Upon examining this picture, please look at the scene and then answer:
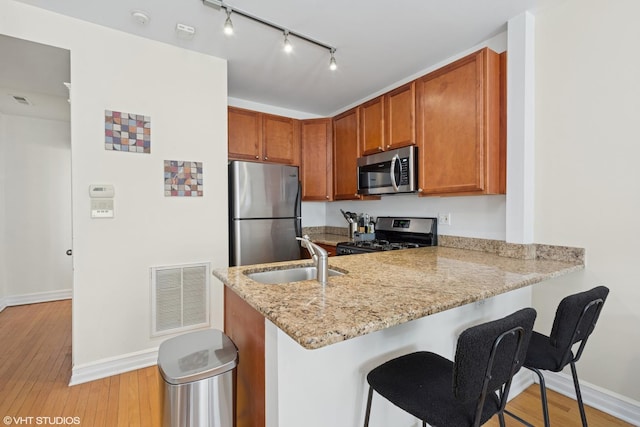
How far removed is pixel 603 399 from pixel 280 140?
3.47 metres

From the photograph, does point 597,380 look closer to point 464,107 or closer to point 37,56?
point 464,107

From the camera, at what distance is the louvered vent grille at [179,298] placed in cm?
241

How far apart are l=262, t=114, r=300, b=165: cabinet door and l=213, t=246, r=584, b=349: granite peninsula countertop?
1988mm

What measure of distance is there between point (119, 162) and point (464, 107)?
266 cm

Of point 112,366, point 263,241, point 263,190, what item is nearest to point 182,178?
point 263,190

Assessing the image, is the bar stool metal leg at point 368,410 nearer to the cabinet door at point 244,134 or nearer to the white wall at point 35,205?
the cabinet door at point 244,134

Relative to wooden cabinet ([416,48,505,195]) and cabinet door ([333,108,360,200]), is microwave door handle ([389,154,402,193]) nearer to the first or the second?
wooden cabinet ([416,48,505,195])

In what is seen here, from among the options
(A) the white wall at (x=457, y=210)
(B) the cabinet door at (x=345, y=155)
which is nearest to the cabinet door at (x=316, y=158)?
(B) the cabinet door at (x=345, y=155)

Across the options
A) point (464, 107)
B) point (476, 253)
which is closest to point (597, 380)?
point (476, 253)

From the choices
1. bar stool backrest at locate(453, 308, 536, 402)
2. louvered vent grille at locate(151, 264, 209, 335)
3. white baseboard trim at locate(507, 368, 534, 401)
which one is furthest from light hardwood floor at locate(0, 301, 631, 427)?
bar stool backrest at locate(453, 308, 536, 402)

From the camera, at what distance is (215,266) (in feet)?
8.78

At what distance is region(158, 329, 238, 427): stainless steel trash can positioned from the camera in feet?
3.84

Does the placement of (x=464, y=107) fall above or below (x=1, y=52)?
below

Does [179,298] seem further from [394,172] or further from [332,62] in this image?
[332,62]
